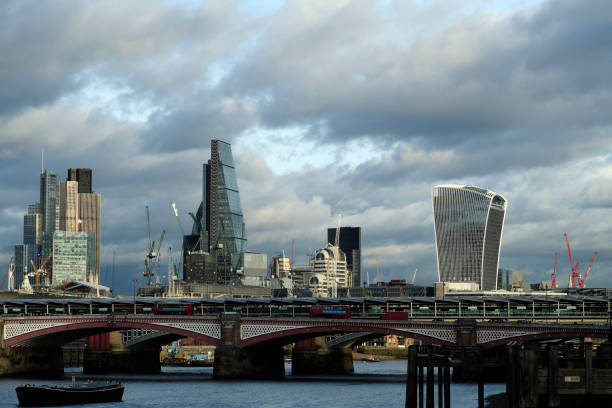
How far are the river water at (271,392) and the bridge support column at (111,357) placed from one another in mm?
13416

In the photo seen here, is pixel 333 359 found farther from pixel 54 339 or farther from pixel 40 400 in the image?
pixel 40 400

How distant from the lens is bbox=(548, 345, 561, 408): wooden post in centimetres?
5538

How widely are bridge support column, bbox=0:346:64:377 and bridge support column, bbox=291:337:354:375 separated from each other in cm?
4159

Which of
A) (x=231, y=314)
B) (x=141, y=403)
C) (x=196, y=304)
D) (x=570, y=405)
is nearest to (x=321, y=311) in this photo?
(x=231, y=314)

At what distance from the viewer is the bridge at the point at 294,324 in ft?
452

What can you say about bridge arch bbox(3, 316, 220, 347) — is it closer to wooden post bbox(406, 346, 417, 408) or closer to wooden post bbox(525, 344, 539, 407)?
wooden post bbox(406, 346, 417, 408)

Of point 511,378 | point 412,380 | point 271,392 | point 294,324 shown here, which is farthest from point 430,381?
point 294,324

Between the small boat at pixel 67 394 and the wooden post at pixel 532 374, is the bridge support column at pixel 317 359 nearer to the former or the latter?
the small boat at pixel 67 394

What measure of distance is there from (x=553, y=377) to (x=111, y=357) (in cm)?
12776

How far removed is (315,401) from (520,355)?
6215 centimetres

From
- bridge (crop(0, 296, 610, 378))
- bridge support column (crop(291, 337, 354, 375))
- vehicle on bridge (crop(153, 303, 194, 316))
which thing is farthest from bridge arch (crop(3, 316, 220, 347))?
bridge support column (crop(291, 337, 354, 375))

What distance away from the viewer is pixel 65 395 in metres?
112

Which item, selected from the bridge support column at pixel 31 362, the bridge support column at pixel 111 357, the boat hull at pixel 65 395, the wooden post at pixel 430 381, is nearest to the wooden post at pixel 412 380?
the wooden post at pixel 430 381

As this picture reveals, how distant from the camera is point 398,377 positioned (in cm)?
16325
